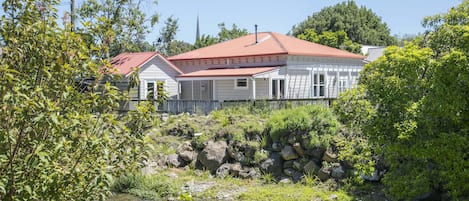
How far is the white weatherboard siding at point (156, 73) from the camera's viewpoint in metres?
26.9

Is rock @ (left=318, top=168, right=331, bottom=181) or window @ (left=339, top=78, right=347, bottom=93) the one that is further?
window @ (left=339, top=78, right=347, bottom=93)

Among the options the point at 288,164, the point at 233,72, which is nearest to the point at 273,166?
the point at 288,164

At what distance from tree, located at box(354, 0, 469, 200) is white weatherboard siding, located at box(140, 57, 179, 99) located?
17.9 meters

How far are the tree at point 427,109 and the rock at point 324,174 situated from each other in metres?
3.36

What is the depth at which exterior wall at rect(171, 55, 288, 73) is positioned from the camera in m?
26.2

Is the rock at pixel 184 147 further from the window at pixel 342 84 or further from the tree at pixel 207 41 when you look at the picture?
the tree at pixel 207 41

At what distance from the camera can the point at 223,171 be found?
15477 millimetres

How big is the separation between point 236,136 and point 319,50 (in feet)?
48.6

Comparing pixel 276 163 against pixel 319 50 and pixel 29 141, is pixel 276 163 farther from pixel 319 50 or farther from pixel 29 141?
pixel 319 50

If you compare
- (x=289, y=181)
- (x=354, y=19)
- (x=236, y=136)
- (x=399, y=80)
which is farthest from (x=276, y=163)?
(x=354, y=19)

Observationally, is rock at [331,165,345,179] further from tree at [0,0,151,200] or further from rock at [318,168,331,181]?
tree at [0,0,151,200]

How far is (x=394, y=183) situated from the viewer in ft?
33.0

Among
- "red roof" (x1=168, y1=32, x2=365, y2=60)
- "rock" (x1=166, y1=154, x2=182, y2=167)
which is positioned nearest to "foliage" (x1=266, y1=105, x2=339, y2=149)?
"rock" (x1=166, y1=154, x2=182, y2=167)

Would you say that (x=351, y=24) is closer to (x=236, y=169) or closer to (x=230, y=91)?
(x=230, y=91)
